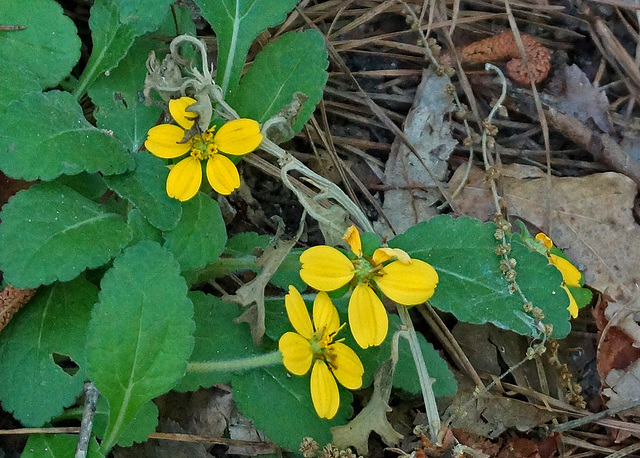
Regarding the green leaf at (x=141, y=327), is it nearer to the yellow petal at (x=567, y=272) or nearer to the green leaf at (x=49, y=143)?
the green leaf at (x=49, y=143)

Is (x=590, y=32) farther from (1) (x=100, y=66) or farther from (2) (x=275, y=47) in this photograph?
(1) (x=100, y=66)

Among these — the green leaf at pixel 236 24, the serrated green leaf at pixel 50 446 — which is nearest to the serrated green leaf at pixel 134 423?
the serrated green leaf at pixel 50 446

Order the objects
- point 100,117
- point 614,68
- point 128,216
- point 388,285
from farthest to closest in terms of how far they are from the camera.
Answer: point 614,68 → point 100,117 → point 128,216 → point 388,285

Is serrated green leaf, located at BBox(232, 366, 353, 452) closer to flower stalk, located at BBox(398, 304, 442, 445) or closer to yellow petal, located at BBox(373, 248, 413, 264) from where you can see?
flower stalk, located at BBox(398, 304, 442, 445)

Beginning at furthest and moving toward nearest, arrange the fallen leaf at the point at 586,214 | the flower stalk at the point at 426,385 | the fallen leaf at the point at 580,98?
the fallen leaf at the point at 580,98 < the fallen leaf at the point at 586,214 < the flower stalk at the point at 426,385

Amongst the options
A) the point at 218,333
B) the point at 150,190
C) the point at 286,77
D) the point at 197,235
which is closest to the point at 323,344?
the point at 218,333

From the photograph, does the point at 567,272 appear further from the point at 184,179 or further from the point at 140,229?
the point at 140,229

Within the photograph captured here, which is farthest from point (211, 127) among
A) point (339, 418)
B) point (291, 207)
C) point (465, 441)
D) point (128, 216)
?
point (465, 441)
